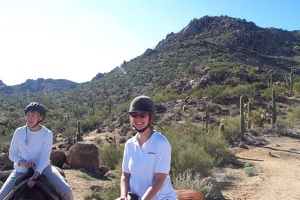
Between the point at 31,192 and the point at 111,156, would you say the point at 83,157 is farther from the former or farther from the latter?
the point at 31,192

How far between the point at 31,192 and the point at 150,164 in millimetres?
1707

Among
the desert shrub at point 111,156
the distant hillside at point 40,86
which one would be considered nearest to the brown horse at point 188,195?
the desert shrub at point 111,156

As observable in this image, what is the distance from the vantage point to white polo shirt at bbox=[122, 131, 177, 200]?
3.69 m

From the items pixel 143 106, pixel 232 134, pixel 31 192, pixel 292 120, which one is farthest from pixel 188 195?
pixel 292 120

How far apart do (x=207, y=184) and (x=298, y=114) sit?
1698 cm

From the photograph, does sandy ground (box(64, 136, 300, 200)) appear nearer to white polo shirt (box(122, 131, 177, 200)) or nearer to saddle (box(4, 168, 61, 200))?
saddle (box(4, 168, 61, 200))

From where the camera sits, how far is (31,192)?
170 inches

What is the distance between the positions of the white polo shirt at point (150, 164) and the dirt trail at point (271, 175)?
6095 mm

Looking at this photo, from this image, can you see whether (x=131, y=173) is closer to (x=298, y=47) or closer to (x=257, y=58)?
(x=257, y=58)

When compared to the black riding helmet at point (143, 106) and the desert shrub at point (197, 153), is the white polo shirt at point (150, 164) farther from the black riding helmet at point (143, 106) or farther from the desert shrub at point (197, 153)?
the desert shrub at point (197, 153)

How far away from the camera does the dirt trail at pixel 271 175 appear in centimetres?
960

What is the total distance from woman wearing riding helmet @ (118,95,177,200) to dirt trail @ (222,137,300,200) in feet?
20.0

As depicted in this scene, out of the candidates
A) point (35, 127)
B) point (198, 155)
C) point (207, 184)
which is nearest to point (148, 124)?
point (35, 127)

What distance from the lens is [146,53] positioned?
71.9 m
